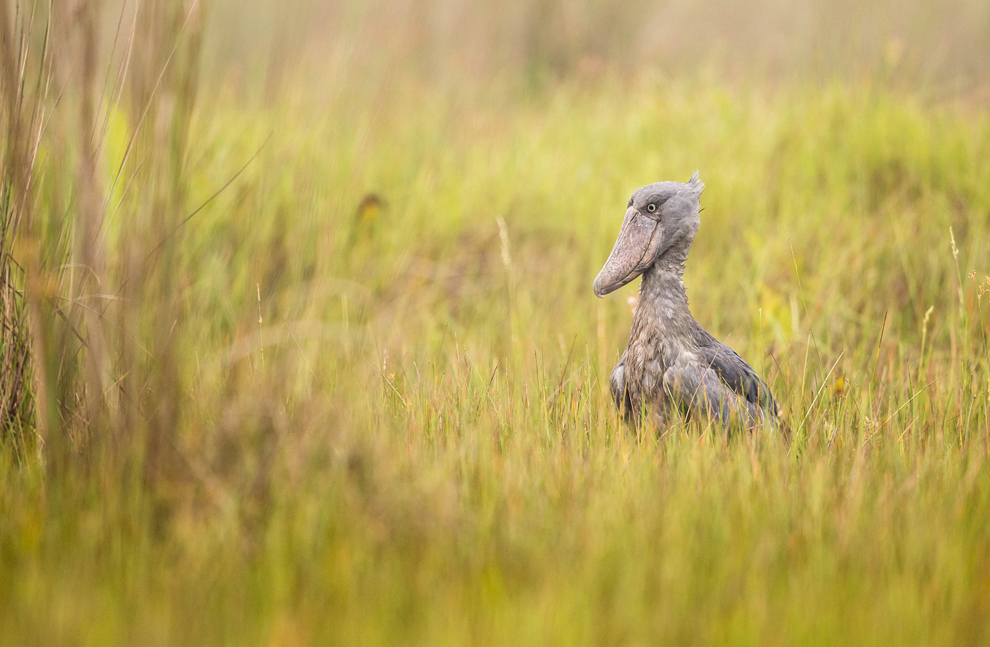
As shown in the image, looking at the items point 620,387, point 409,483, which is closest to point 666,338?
point 620,387

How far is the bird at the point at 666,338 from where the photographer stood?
7.97ft

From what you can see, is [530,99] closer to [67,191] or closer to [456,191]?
[456,191]

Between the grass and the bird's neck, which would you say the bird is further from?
the grass

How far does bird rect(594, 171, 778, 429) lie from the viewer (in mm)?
2428

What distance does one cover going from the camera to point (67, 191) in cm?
260

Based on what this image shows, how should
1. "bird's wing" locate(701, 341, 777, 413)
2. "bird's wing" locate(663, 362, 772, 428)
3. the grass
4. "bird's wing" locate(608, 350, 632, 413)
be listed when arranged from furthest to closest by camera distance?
1. "bird's wing" locate(608, 350, 632, 413)
2. "bird's wing" locate(701, 341, 777, 413)
3. "bird's wing" locate(663, 362, 772, 428)
4. the grass

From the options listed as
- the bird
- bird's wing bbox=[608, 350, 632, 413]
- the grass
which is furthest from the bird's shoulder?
bird's wing bbox=[608, 350, 632, 413]

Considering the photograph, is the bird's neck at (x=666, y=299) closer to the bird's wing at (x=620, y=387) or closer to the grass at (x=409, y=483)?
the bird's wing at (x=620, y=387)

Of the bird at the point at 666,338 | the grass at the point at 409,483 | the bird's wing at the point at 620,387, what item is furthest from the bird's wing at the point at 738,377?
the bird's wing at the point at 620,387

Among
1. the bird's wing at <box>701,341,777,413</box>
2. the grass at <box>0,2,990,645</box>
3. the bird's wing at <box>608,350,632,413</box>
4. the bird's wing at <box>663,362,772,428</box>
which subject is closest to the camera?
the grass at <box>0,2,990,645</box>

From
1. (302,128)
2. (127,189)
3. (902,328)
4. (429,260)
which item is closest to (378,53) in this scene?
(302,128)

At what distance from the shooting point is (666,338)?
100.0 inches

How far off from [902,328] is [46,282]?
3369 millimetres

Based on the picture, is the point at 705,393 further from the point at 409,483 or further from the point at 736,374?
the point at 409,483
